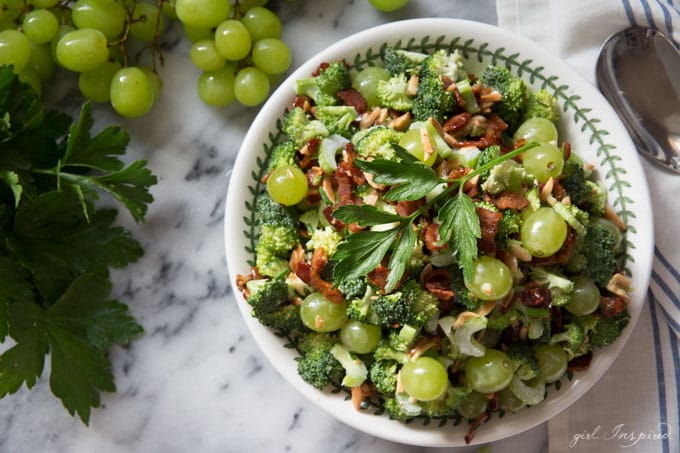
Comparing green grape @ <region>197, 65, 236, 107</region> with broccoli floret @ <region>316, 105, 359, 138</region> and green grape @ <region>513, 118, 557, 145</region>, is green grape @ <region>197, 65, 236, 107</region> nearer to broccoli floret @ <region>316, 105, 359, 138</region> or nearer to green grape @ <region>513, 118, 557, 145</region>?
broccoli floret @ <region>316, 105, 359, 138</region>

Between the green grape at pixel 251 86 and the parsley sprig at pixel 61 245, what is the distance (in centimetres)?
29

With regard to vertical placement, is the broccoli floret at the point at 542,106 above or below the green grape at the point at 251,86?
above

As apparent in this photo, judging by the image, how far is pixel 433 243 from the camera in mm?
1290

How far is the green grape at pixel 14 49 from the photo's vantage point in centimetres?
149

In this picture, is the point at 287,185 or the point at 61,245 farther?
the point at 61,245

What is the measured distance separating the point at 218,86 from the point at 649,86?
1.04m

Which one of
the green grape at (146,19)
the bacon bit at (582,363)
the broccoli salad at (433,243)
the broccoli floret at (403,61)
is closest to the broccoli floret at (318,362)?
the broccoli salad at (433,243)

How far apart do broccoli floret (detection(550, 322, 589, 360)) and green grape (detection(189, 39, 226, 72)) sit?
992 mm

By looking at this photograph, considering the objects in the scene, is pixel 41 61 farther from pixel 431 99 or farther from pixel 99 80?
pixel 431 99

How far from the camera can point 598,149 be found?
1.47 m

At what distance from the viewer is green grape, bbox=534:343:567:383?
4.57 feet

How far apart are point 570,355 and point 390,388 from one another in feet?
1.27

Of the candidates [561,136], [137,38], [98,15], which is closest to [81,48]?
[98,15]

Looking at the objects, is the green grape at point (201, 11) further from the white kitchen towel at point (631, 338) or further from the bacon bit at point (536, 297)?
the bacon bit at point (536, 297)
